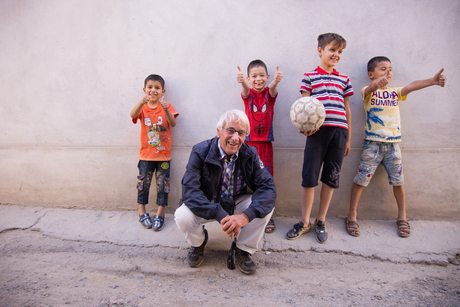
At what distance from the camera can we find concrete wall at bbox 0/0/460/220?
9.53 ft

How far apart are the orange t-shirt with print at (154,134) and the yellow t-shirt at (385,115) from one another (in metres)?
2.26

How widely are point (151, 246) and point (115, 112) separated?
1768 mm

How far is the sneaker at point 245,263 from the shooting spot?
7.17 feet

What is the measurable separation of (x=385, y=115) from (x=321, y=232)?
4.80 ft

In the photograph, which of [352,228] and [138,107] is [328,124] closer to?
[352,228]

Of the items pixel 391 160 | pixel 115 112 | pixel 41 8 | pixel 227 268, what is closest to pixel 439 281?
pixel 391 160

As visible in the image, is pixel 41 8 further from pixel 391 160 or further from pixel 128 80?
pixel 391 160

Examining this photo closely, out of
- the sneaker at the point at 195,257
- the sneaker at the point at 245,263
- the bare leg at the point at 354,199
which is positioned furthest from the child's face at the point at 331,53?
the sneaker at the point at 195,257

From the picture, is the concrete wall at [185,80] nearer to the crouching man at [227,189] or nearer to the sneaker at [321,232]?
the sneaker at [321,232]

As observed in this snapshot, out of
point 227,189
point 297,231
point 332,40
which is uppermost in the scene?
point 332,40

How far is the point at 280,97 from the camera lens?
303 centimetres

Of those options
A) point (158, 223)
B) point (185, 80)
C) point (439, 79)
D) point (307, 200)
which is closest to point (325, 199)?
Result: point (307, 200)

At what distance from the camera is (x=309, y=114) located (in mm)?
2334

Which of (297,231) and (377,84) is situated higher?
(377,84)
